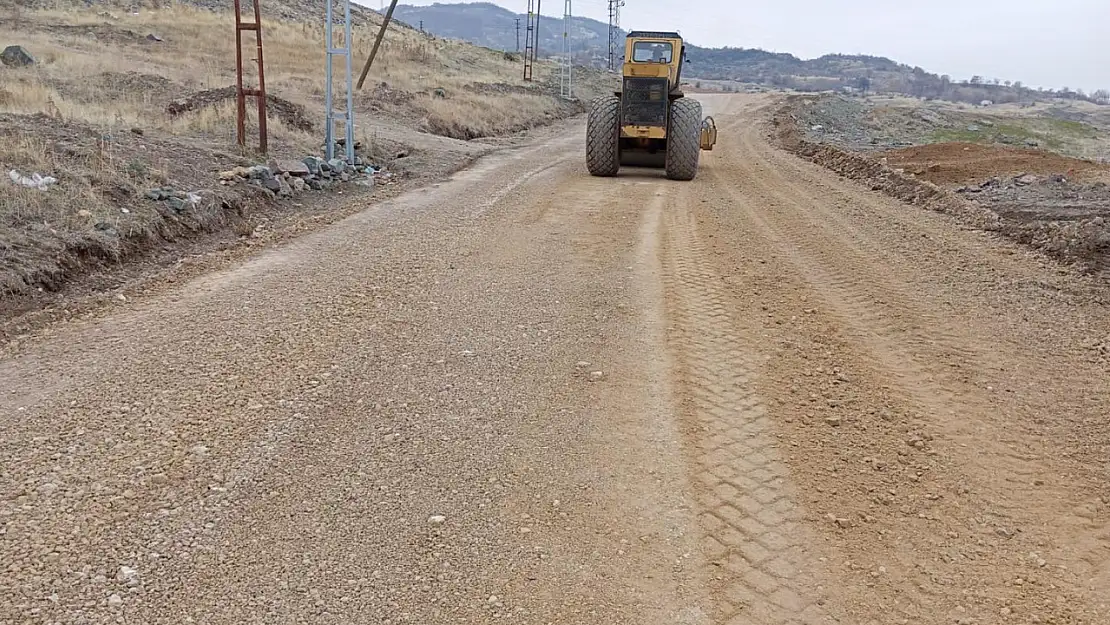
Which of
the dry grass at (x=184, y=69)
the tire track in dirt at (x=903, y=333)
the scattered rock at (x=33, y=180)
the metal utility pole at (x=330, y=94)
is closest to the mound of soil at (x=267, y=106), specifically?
the dry grass at (x=184, y=69)

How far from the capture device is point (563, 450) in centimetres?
467

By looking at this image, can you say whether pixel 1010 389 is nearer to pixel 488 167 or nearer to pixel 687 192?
pixel 687 192

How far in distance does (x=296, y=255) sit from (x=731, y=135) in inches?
838

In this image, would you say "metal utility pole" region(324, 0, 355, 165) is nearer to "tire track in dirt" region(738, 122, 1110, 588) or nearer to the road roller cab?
the road roller cab

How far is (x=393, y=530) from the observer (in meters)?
3.90

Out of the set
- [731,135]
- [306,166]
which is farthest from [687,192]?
[731,135]

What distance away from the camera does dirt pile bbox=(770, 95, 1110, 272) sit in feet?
30.6

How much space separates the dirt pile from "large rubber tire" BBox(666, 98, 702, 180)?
10.3 feet

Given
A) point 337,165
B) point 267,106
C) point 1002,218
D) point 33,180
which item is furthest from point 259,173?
point 1002,218

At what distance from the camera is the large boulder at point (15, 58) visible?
22078mm

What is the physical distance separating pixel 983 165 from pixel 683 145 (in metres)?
5.69

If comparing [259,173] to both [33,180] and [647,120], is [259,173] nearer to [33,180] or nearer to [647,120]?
[33,180]

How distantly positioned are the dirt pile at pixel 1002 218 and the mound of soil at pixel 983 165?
0.46m

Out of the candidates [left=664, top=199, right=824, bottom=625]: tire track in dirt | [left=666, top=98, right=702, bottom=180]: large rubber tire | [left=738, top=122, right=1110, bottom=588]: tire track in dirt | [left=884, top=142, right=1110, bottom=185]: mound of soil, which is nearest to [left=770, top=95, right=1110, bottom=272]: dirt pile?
[left=884, top=142, right=1110, bottom=185]: mound of soil
